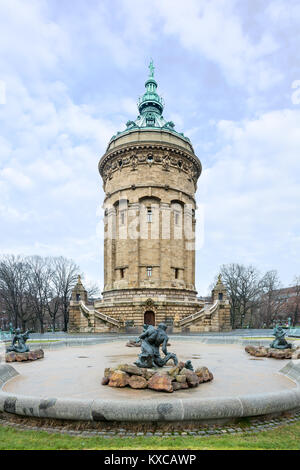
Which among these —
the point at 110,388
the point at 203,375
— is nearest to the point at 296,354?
the point at 203,375

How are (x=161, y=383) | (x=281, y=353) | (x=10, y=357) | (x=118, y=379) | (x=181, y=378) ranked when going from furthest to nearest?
1. (x=281, y=353)
2. (x=10, y=357)
3. (x=118, y=379)
4. (x=181, y=378)
5. (x=161, y=383)

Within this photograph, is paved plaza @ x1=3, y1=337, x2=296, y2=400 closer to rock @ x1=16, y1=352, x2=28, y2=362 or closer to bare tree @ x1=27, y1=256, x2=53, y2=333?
rock @ x1=16, y1=352, x2=28, y2=362

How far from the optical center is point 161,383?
7484mm

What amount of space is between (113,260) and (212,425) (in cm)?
3732

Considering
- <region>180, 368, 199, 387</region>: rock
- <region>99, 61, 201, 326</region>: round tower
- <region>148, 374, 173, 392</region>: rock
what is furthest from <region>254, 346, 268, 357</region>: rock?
<region>99, 61, 201, 326</region>: round tower

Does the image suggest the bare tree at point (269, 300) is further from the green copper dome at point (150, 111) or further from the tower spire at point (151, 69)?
the tower spire at point (151, 69)

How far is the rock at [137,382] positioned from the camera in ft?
25.4

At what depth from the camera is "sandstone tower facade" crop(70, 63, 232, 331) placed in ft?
124

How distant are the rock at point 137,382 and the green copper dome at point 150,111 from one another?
135 feet

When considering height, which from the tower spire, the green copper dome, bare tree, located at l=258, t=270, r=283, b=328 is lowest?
bare tree, located at l=258, t=270, r=283, b=328

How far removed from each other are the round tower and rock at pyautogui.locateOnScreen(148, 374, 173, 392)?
28845 mm

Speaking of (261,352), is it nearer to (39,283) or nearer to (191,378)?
(191,378)

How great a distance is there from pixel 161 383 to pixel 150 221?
3377 centimetres

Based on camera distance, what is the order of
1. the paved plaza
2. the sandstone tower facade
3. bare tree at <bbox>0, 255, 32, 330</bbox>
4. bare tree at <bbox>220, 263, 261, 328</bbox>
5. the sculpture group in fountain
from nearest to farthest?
the paved plaza → the sculpture group in fountain → the sandstone tower facade → bare tree at <bbox>0, 255, 32, 330</bbox> → bare tree at <bbox>220, 263, 261, 328</bbox>
